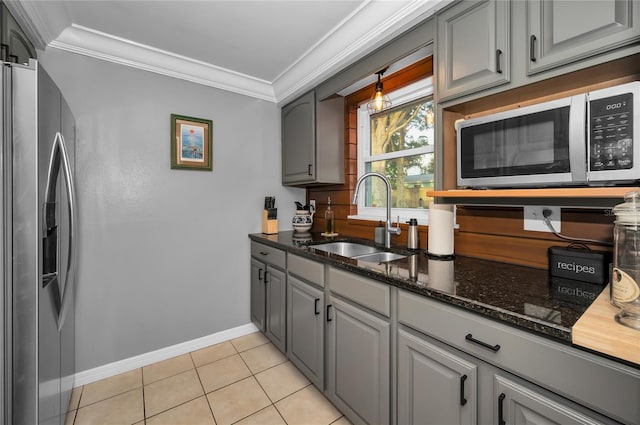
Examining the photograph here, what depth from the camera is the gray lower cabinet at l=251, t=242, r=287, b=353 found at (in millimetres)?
2141

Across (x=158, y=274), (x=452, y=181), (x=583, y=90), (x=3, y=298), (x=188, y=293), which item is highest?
(x=583, y=90)

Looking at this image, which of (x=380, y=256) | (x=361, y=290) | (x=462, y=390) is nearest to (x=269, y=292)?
(x=380, y=256)

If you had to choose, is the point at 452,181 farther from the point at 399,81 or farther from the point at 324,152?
the point at 324,152

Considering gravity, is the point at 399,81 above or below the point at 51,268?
above

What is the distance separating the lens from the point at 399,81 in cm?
214

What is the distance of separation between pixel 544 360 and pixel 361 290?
2.47 feet

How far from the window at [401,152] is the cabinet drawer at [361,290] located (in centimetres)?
84

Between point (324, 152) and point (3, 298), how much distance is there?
6.73 ft

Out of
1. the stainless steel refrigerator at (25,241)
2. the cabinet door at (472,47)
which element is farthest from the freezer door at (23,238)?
the cabinet door at (472,47)

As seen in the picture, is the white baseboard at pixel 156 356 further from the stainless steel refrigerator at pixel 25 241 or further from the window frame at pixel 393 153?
the window frame at pixel 393 153

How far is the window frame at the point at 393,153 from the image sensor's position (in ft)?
6.65

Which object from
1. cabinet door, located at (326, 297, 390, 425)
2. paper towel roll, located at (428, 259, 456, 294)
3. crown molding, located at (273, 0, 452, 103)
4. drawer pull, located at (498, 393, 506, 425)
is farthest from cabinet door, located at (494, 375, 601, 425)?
crown molding, located at (273, 0, 452, 103)

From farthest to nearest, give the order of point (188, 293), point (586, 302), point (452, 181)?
point (188, 293)
point (452, 181)
point (586, 302)

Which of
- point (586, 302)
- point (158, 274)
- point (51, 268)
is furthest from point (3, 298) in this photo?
point (586, 302)
